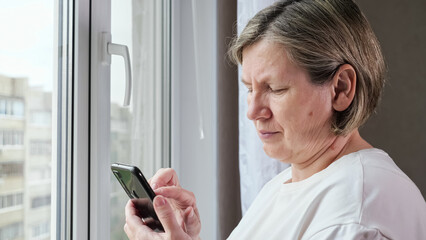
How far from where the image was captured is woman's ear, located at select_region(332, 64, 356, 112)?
0.83 meters

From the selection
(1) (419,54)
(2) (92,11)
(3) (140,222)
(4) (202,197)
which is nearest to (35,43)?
(2) (92,11)

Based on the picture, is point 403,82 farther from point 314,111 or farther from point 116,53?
point 116,53

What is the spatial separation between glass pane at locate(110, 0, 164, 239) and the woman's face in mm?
568

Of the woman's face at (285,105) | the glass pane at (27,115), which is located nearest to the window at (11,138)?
the glass pane at (27,115)

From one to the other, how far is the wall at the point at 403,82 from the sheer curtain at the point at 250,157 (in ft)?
1.77

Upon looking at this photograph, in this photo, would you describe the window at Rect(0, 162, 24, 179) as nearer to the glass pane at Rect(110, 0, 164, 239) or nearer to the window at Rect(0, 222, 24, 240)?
the window at Rect(0, 222, 24, 240)

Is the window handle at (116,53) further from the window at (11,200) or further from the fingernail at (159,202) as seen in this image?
the fingernail at (159,202)

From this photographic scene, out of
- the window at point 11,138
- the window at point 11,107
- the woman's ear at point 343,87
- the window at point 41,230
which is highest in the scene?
the woman's ear at point 343,87

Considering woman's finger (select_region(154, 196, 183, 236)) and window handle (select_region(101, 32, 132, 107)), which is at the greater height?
window handle (select_region(101, 32, 132, 107))

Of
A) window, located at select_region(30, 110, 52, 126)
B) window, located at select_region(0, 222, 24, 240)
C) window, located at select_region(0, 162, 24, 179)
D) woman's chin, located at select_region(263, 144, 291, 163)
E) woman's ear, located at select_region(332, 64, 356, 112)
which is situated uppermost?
woman's ear, located at select_region(332, 64, 356, 112)

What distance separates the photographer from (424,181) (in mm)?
1719

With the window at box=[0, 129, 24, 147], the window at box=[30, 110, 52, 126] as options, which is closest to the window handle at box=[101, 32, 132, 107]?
the window at box=[30, 110, 52, 126]

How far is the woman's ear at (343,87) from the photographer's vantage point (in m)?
0.83

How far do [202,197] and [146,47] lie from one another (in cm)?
65
